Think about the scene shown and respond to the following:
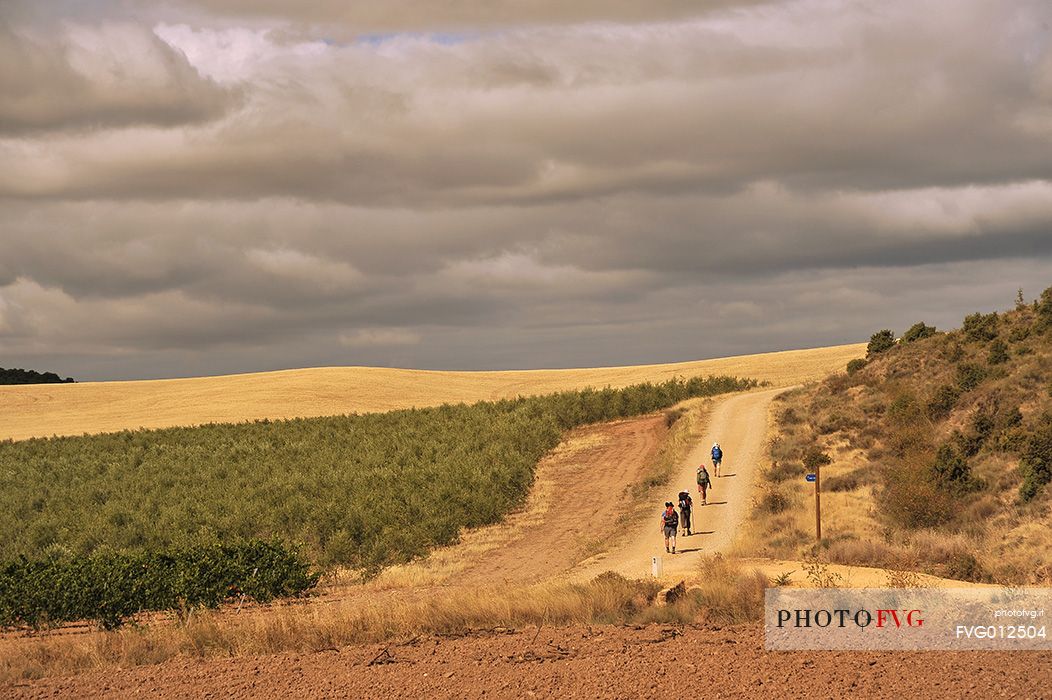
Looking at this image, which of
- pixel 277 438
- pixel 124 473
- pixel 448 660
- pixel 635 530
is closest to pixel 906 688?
pixel 448 660

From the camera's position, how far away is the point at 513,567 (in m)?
31.0

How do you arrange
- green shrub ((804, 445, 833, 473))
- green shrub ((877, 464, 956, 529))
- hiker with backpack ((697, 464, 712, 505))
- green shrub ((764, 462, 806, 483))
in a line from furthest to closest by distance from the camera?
green shrub ((764, 462, 806, 483)) < hiker with backpack ((697, 464, 712, 505)) < green shrub ((877, 464, 956, 529)) < green shrub ((804, 445, 833, 473))

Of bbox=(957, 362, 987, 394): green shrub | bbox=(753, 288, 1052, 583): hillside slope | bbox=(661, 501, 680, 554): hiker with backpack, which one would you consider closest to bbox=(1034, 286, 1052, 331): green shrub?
bbox=(753, 288, 1052, 583): hillside slope

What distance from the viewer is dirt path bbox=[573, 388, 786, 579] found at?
28.9m

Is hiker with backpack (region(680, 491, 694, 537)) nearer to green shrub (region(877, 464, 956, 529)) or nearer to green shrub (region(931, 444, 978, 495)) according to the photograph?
green shrub (region(877, 464, 956, 529))

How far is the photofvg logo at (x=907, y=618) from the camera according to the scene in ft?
48.5

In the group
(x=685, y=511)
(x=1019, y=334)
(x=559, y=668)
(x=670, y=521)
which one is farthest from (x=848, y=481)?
(x=559, y=668)

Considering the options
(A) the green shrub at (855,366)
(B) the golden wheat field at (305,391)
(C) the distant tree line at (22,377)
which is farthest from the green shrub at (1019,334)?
(C) the distant tree line at (22,377)

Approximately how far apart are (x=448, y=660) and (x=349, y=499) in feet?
81.3

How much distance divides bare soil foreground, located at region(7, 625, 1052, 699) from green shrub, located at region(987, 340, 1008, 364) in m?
33.2

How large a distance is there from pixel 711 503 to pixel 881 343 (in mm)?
28287

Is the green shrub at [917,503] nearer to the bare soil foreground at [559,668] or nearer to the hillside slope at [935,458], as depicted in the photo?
the hillside slope at [935,458]

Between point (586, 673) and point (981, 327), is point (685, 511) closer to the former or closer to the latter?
point (586, 673)

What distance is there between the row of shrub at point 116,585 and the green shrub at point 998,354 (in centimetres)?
3430
